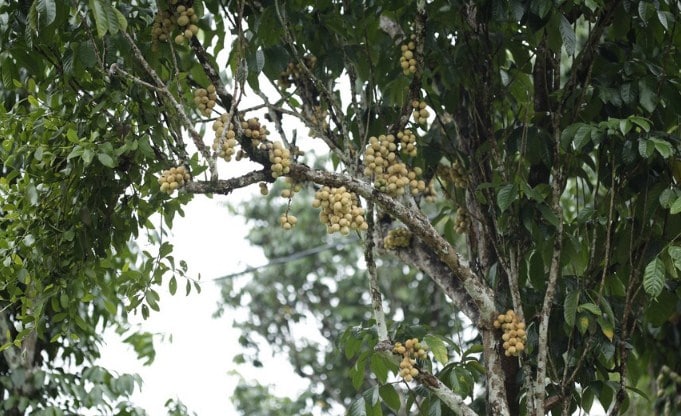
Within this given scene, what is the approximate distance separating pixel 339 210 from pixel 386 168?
0.23 metres

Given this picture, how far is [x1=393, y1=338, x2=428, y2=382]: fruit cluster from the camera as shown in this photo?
236cm

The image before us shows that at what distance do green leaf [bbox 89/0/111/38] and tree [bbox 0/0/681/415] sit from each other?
0.32 metres

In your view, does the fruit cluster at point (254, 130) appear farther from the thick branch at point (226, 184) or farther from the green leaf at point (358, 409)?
the green leaf at point (358, 409)

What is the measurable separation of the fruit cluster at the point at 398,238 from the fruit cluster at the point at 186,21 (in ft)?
3.36

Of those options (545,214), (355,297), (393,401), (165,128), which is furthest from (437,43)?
(355,297)

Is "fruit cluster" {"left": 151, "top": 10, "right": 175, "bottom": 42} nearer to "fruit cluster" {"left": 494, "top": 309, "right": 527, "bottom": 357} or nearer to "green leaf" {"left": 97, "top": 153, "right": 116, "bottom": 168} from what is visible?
"green leaf" {"left": 97, "top": 153, "right": 116, "bottom": 168}

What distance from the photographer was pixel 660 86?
2531 mm

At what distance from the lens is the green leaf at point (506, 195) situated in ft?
7.81

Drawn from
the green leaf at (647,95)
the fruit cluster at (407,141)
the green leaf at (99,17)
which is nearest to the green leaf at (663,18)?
the green leaf at (647,95)

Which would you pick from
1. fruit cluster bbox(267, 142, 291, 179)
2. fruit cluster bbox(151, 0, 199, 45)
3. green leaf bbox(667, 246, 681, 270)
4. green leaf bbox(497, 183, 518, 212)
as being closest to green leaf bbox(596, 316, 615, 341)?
green leaf bbox(667, 246, 681, 270)

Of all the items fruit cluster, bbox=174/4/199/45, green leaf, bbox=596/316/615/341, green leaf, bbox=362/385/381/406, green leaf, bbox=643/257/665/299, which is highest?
fruit cluster, bbox=174/4/199/45

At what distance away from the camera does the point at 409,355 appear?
94.3 inches

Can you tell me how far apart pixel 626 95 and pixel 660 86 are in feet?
0.30

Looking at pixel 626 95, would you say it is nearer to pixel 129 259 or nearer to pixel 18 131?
pixel 18 131
